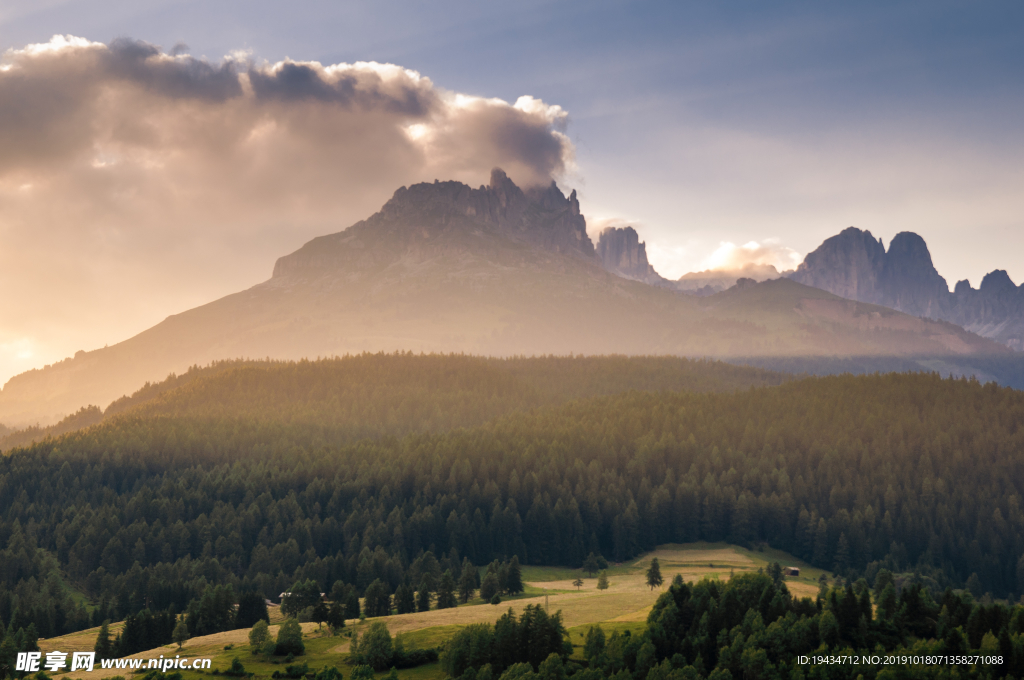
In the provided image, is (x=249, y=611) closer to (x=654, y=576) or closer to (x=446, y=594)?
(x=446, y=594)

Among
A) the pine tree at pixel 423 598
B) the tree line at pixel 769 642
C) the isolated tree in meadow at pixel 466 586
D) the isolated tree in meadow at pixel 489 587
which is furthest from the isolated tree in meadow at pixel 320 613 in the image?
the isolated tree in meadow at pixel 489 587

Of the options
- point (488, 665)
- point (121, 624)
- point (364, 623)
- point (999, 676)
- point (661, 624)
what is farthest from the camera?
point (121, 624)

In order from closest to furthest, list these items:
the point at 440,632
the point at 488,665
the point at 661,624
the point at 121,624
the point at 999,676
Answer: the point at 999,676
the point at 488,665
the point at 661,624
the point at 440,632
the point at 121,624

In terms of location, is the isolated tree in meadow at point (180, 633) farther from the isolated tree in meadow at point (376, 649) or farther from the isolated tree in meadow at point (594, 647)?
the isolated tree in meadow at point (594, 647)

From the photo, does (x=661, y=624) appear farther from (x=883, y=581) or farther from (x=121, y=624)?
(x=121, y=624)

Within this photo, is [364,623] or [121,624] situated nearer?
[364,623]

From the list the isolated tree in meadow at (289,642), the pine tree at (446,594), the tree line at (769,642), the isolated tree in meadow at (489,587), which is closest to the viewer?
the tree line at (769,642)

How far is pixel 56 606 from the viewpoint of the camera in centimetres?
18538

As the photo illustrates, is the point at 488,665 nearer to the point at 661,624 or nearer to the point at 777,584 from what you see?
the point at 661,624

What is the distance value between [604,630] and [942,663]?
54.7 metres

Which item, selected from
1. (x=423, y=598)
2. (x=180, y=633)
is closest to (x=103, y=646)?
(x=180, y=633)

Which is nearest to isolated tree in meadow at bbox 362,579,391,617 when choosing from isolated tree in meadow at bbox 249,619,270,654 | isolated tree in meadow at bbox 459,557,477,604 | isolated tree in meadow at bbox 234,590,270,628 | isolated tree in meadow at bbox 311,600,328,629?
isolated tree in meadow at bbox 311,600,328,629

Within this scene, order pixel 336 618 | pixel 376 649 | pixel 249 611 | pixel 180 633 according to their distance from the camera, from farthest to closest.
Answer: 1. pixel 249 611
2. pixel 336 618
3. pixel 180 633
4. pixel 376 649

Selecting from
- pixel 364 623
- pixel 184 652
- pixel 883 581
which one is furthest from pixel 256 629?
pixel 883 581
